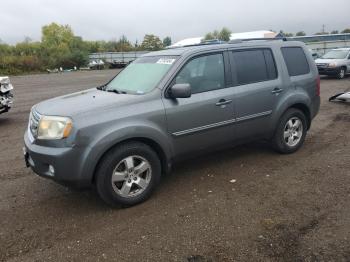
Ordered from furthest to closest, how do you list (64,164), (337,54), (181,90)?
(337,54) < (181,90) < (64,164)

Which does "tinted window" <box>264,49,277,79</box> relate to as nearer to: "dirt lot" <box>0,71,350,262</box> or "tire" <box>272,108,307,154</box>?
"tire" <box>272,108,307,154</box>

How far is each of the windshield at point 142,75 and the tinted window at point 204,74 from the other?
0.23 m

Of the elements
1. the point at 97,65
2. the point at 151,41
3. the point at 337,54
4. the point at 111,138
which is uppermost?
the point at 151,41

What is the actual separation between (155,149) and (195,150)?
0.59 meters

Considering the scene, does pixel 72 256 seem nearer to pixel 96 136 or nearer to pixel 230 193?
pixel 96 136

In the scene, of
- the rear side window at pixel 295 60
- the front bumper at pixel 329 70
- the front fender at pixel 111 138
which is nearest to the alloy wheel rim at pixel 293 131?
the rear side window at pixel 295 60

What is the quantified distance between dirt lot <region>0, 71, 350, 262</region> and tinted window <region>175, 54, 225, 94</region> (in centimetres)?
126

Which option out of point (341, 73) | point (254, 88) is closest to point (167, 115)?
point (254, 88)

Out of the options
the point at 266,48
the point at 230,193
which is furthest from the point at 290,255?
the point at 266,48

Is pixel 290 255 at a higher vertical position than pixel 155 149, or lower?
lower

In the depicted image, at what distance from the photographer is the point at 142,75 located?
4891mm

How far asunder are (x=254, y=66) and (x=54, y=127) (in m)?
2.96

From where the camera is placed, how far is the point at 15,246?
3436 millimetres

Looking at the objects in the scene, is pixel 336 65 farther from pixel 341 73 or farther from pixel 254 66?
pixel 254 66
